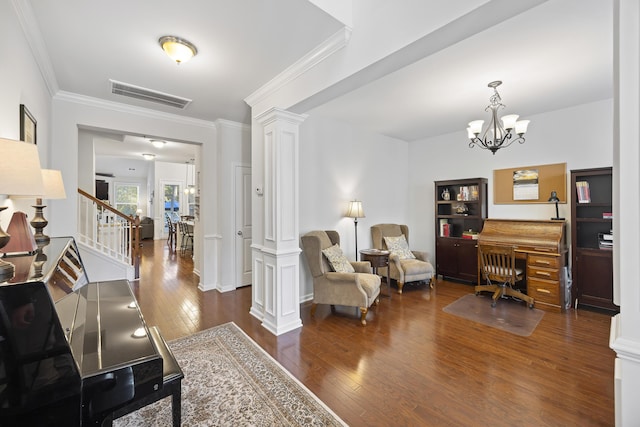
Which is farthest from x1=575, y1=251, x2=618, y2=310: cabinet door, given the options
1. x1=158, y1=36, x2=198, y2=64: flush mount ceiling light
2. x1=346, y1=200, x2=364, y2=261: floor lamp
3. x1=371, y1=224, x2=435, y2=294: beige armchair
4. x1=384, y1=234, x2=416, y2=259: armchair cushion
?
x1=158, y1=36, x2=198, y2=64: flush mount ceiling light

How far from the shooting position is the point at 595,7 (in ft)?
6.46

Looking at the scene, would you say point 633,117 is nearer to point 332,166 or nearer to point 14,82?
point 14,82

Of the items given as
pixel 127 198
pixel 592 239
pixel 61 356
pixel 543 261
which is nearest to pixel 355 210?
pixel 543 261

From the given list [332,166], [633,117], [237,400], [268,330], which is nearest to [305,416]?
[237,400]

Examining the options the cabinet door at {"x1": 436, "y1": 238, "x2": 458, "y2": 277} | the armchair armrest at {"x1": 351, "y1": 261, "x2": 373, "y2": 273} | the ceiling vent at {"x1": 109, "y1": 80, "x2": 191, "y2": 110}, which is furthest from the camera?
the cabinet door at {"x1": 436, "y1": 238, "x2": 458, "y2": 277}

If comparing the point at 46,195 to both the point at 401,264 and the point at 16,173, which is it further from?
the point at 401,264

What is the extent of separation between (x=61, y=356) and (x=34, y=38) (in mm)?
2512

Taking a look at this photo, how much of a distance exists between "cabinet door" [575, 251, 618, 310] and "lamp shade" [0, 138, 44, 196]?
5.30 meters

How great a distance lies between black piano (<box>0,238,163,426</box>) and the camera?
0.90m

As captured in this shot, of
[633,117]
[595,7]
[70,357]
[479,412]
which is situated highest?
[595,7]

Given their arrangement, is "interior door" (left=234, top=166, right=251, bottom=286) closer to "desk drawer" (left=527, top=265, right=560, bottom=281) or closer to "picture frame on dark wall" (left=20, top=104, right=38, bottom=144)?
"picture frame on dark wall" (left=20, top=104, right=38, bottom=144)

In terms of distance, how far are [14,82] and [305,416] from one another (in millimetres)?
2941

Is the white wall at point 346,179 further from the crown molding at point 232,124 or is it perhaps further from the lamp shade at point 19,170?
the lamp shade at point 19,170

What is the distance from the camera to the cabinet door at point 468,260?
4707 millimetres
